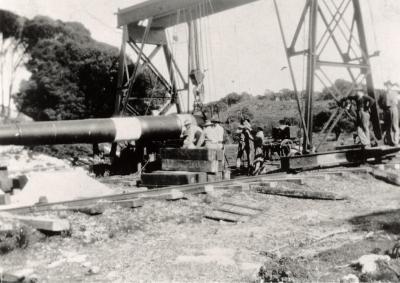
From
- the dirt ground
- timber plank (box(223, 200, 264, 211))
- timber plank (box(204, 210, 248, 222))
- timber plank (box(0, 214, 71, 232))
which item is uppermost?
timber plank (box(0, 214, 71, 232))

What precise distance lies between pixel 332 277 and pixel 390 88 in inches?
358

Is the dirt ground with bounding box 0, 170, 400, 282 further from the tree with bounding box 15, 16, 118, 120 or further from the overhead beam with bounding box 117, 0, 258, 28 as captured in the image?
the tree with bounding box 15, 16, 118, 120

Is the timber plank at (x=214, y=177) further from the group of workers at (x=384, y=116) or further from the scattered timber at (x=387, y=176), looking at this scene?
the group of workers at (x=384, y=116)

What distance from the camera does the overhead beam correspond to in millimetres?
14453

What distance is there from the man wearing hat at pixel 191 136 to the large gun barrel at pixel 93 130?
1.92m

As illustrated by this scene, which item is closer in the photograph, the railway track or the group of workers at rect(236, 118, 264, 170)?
the railway track

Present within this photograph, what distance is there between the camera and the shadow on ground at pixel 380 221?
5.55 meters

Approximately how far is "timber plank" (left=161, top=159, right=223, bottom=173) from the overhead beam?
241 inches

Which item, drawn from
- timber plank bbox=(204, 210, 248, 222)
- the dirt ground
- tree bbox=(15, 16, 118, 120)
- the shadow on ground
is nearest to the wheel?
the dirt ground

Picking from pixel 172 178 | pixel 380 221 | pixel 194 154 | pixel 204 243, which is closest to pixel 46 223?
pixel 204 243

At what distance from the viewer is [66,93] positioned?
24.0 metres

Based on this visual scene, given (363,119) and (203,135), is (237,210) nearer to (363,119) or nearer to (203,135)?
(203,135)

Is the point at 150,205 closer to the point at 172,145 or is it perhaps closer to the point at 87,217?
the point at 87,217

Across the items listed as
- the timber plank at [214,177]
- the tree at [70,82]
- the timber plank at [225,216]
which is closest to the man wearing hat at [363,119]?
the timber plank at [214,177]
